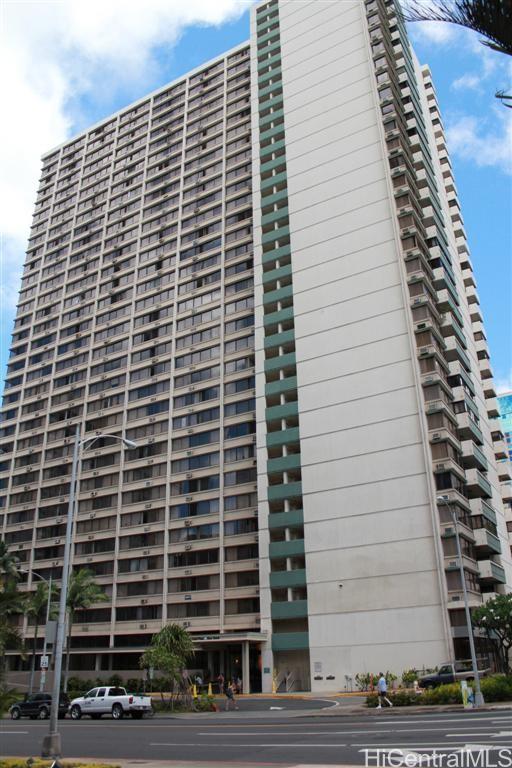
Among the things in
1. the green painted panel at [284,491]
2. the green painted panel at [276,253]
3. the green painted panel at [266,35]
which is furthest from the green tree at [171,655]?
the green painted panel at [266,35]

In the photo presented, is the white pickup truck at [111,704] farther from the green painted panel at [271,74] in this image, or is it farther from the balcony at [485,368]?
the green painted panel at [271,74]

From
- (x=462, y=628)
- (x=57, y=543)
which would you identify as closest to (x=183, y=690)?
(x=462, y=628)

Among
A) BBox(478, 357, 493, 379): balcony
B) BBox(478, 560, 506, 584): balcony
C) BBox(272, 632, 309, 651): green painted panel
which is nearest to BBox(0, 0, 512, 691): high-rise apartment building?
BBox(272, 632, 309, 651): green painted panel

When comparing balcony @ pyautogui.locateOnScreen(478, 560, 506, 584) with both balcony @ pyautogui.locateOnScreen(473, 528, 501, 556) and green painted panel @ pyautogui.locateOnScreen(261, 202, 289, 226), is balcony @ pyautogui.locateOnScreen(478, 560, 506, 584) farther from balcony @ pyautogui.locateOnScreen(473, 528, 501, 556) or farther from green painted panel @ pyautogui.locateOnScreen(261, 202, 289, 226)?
green painted panel @ pyautogui.locateOnScreen(261, 202, 289, 226)

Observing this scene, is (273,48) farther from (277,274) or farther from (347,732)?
(347,732)

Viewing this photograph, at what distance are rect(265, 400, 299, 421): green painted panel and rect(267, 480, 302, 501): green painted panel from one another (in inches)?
240

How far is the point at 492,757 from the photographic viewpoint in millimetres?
13242

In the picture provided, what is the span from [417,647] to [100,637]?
35381 mm

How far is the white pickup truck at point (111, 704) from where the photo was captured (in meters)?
36.2

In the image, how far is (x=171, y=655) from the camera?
132 feet

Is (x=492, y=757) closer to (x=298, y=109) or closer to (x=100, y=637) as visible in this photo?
(x=100, y=637)

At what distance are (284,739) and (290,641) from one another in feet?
108

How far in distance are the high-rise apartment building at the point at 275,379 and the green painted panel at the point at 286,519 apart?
11.6 inches

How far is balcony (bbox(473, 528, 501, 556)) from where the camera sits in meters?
51.8
